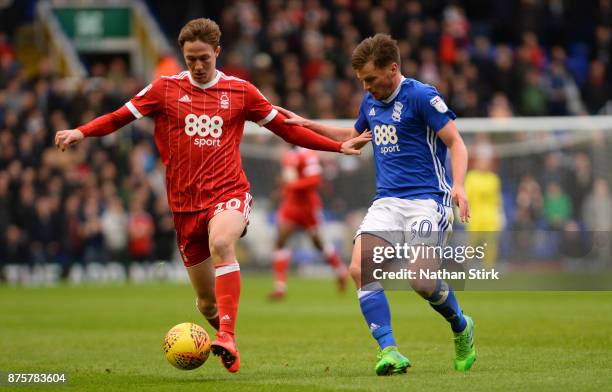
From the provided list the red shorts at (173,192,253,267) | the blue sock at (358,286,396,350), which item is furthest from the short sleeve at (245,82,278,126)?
the blue sock at (358,286,396,350)

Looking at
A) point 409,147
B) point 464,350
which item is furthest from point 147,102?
point 464,350

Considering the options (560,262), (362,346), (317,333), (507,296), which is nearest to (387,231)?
(362,346)

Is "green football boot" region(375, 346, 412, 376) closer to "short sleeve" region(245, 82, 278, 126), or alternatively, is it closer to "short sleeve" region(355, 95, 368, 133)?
"short sleeve" region(355, 95, 368, 133)

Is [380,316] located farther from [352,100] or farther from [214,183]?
[352,100]

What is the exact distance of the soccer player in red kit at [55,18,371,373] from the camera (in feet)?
29.3

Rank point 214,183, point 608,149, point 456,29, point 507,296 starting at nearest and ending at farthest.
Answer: point 214,183 < point 507,296 < point 608,149 < point 456,29

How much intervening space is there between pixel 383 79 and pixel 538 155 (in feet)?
48.0

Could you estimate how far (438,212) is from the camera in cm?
880

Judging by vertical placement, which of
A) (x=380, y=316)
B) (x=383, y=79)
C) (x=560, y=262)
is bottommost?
(x=560, y=262)

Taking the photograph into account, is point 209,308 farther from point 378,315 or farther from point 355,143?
point 355,143

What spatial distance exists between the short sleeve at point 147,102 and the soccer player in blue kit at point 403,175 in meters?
1.61

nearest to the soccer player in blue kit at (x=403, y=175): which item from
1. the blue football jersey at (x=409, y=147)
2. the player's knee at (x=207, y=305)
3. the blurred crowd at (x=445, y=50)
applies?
the blue football jersey at (x=409, y=147)

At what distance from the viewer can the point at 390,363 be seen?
8383 millimetres

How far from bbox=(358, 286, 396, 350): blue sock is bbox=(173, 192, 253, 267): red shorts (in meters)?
1.17
